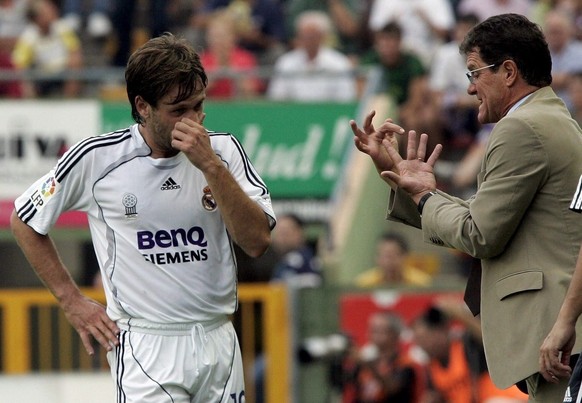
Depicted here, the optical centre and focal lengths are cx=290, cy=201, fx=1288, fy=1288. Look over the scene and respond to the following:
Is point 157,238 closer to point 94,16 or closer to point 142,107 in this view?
point 142,107

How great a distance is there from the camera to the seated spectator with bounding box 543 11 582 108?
13352mm

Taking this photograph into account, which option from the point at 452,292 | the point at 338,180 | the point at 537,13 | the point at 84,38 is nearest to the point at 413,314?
the point at 452,292

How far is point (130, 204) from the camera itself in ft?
19.1

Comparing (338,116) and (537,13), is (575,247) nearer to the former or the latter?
(338,116)

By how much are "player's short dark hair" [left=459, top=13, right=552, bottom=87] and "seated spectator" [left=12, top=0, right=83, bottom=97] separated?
33.3 ft

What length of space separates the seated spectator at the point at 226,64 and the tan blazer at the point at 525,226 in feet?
29.2

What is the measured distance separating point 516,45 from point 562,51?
8517 millimetres

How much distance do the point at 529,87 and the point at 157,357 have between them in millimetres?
2028

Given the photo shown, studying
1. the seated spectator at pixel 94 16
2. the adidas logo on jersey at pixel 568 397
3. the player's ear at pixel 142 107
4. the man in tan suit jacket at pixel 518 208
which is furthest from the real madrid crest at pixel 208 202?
the seated spectator at pixel 94 16

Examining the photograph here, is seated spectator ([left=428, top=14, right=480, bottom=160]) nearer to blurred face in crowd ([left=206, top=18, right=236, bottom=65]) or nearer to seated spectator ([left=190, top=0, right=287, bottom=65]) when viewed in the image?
seated spectator ([left=190, top=0, right=287, bottom=65])

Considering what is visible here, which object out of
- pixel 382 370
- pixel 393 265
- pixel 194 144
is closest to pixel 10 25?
pixel 393 265

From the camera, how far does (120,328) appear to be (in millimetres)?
5938

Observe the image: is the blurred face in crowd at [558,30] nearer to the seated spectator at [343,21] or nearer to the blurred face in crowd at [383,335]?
the seated spectator at [343,21]

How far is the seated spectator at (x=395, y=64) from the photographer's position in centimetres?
1473
